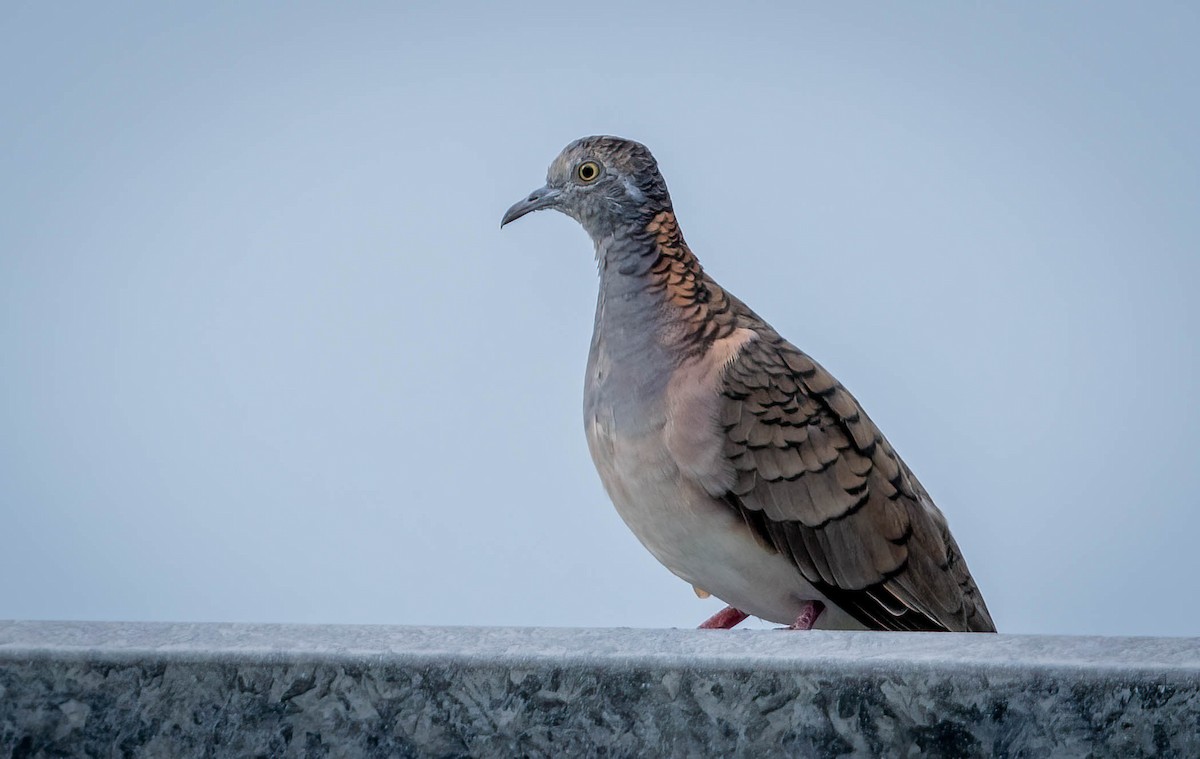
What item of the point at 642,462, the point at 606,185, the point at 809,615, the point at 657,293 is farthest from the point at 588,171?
the point at 809,615

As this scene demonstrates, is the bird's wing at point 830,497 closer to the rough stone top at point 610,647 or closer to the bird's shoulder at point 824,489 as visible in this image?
the bird's shoulder at point 824,489

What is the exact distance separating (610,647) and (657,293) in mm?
966

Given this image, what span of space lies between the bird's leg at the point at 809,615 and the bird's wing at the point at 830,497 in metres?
0.03

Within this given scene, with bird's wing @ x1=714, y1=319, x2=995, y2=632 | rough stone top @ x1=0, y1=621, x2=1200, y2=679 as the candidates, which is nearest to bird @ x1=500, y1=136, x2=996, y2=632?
bird's wing @ x1=714, y1=319, x2=995, y2=632

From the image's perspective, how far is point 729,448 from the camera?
1.87 meters

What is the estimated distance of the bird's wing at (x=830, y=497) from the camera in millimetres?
1899

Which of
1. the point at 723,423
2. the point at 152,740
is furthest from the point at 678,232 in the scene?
the point at 152,740

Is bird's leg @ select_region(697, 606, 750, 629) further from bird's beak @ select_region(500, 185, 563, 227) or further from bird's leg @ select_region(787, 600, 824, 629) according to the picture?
bird's beak @ select_region(500, 185, 563, 227)

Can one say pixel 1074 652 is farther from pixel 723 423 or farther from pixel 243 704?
pixel 723 423

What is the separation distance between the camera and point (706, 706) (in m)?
1.06

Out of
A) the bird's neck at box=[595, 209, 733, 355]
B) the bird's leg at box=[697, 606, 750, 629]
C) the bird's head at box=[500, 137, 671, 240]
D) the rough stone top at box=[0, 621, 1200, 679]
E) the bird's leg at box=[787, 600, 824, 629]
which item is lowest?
the bird's leg at box=[697, 606, 750, 629]

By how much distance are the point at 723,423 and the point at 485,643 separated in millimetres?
836

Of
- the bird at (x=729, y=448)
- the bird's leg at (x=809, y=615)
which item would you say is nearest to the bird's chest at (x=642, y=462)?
the bird at (x=729, y=448)

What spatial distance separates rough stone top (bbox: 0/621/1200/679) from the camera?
1034 millimetres
